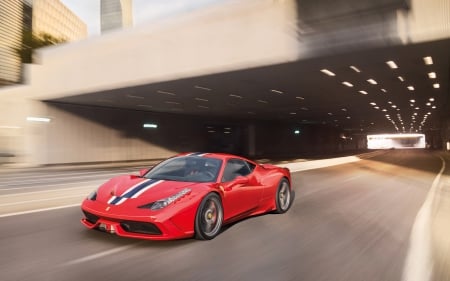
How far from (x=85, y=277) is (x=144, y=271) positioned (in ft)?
1.97

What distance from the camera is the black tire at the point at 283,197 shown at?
7730mm

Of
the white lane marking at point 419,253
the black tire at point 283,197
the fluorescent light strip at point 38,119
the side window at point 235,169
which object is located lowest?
the white lane marking at point 419,253

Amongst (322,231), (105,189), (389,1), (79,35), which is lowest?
(322,231)

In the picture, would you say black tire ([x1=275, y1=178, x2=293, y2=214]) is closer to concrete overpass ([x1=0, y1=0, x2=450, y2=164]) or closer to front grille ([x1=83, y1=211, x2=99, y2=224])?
front grille ([x1=83, y1=211, x2=99, y2=224])

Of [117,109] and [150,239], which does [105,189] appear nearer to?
[150,239]

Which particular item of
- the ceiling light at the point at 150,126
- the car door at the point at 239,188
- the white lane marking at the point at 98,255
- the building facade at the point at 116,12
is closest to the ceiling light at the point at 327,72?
the car door at the point at 239,188

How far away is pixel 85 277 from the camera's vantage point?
13.0ft

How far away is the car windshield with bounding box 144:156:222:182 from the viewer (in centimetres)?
611

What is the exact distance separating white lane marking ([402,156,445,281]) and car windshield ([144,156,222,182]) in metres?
2.89

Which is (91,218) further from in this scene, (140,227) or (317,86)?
(317,86)

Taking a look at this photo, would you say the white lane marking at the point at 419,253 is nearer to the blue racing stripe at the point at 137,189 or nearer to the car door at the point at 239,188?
the car door at the point at 239,188

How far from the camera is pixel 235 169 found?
265 inches

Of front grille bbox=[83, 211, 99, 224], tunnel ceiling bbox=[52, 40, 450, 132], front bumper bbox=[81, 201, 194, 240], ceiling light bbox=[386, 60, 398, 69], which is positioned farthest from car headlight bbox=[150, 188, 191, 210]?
ceiling light bbox=[386, 60, 398, 69]

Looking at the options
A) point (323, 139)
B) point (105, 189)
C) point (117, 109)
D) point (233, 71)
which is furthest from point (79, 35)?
point (105, 189)
